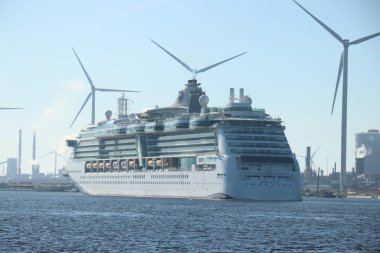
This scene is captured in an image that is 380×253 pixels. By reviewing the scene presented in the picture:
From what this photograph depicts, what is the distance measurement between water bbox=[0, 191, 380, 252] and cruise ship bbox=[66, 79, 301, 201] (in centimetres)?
1793

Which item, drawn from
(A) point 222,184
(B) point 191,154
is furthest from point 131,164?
(A) point 222,184

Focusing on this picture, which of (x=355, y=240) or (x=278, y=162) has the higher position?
(x=278, y=162)

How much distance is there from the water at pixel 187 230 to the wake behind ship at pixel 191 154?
1829cm

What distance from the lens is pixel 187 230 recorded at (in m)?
83.5

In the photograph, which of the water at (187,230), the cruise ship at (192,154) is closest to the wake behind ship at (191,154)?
the cruise ship at (192,154)

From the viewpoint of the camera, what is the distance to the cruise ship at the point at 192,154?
5448 inches

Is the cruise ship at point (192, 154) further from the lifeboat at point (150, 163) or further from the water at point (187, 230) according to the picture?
the water at point (187, 230)

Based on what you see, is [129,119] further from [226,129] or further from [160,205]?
[160,205]

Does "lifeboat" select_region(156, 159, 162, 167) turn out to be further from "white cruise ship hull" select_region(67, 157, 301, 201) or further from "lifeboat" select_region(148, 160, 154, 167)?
"lifeboat" select_region(148, 160, 154, 167)

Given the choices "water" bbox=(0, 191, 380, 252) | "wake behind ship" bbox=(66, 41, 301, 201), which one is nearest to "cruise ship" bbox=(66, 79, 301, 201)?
"wake behind ship" bbox=(66, 41, 301, 201)

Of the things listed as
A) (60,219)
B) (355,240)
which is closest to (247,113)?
(60,219)

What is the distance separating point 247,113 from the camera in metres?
149

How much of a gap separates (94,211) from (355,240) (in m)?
46.3

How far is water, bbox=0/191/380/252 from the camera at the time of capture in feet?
226
